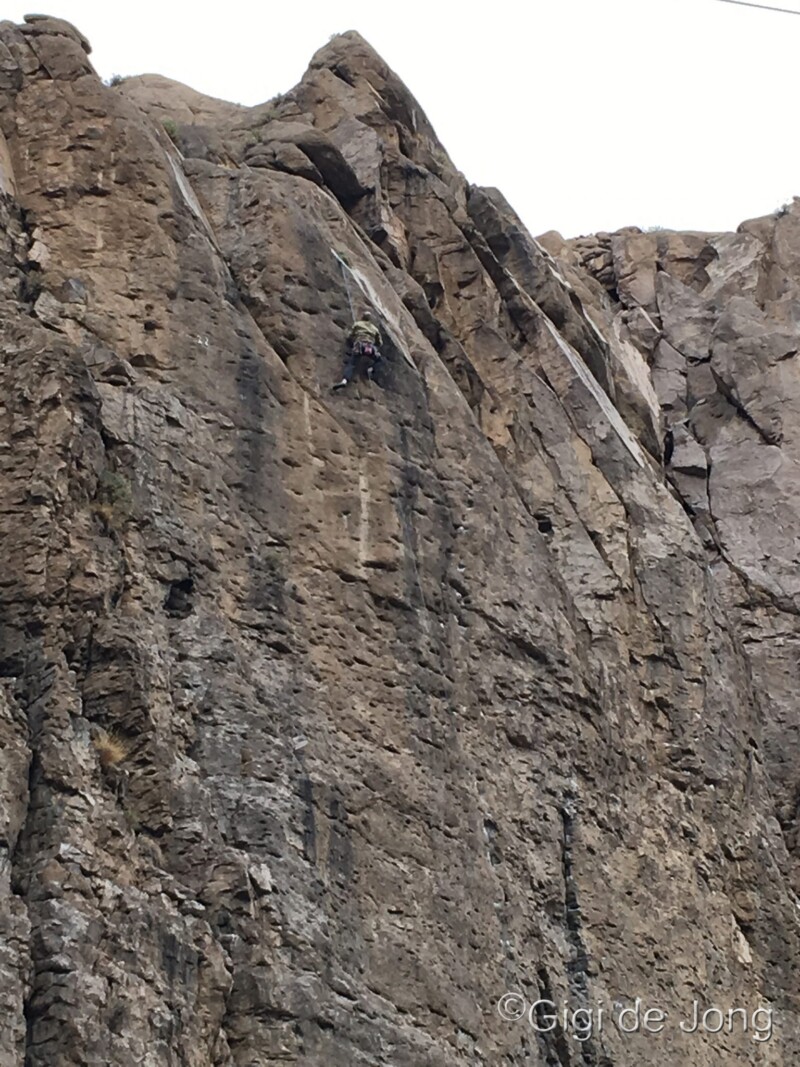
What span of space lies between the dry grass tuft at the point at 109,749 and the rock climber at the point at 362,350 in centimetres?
738

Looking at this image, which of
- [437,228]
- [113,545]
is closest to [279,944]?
[113,545]

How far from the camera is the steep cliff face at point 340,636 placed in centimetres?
1756

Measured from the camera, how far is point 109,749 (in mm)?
17812

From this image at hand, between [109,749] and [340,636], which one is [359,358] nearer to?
[340,636]

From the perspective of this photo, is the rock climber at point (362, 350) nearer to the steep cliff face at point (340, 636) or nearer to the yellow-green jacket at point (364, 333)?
the yellow-green jacket at point (364, 333)

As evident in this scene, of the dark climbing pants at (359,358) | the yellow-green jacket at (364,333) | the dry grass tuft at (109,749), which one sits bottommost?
the dry grass tuft at (109,749)

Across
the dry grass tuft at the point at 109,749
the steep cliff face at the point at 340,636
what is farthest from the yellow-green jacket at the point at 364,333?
the dry grass tuft at the point at 109,749

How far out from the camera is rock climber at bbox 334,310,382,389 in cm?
2391

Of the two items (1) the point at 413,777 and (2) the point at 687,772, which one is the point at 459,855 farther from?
(2) the point at 687,772

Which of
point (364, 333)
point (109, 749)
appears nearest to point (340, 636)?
point (109, 749)

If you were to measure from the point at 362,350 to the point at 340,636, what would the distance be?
14.7ft

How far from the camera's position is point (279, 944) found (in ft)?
59.1

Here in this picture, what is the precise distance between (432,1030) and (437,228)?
15341mm

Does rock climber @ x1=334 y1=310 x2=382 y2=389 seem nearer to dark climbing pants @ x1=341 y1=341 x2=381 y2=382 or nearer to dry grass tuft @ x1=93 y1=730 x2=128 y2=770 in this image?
dark climbing pants @ x1=341 y1=341 x2=381 y2=382
